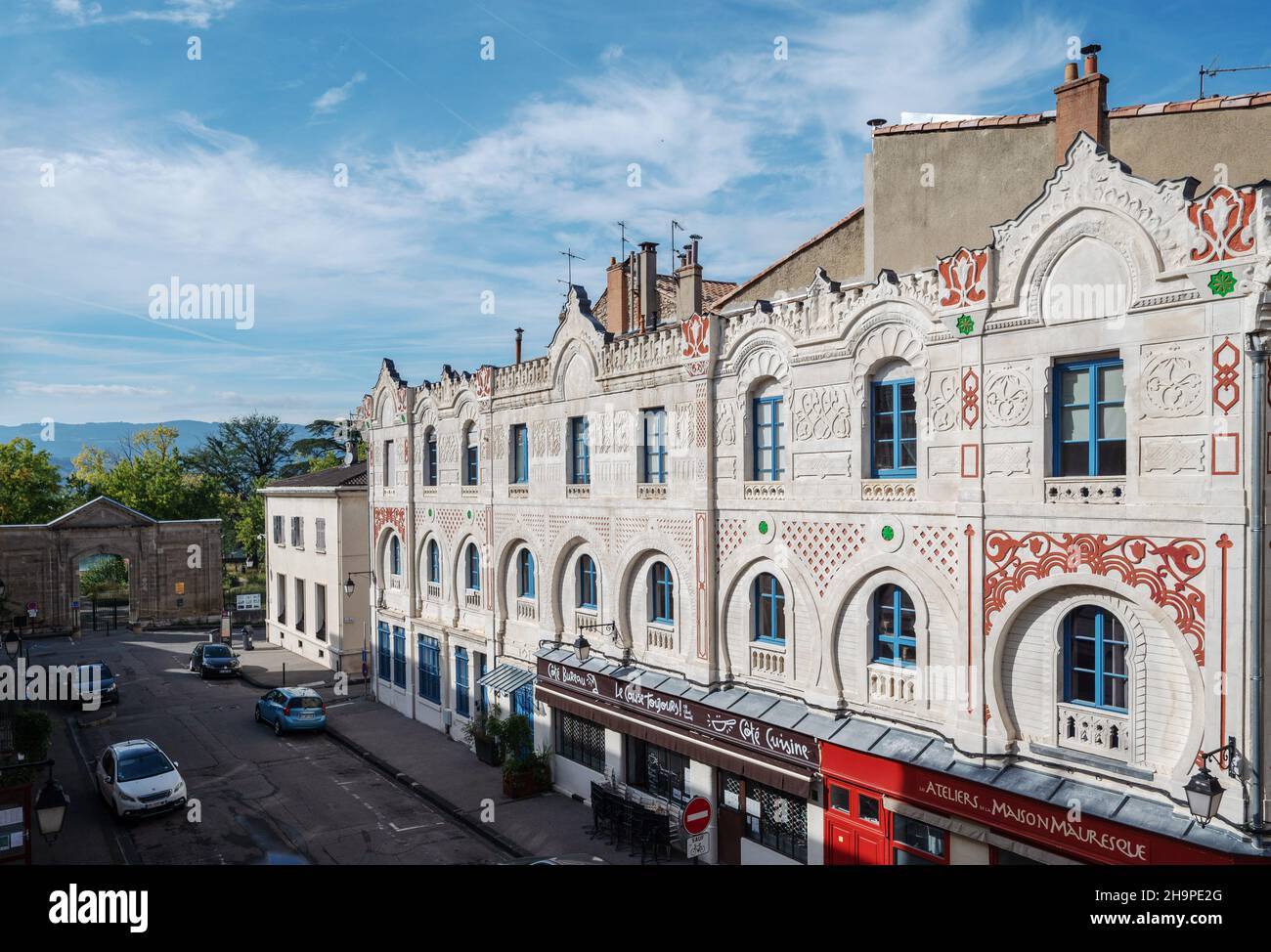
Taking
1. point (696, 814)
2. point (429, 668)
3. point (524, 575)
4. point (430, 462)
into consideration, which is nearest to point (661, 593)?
point (524, 575)

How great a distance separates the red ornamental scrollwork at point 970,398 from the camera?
12.4 metres

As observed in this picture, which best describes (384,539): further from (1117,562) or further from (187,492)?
(187,492)

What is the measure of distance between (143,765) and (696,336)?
16.4m

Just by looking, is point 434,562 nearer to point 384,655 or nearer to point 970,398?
point 384,655

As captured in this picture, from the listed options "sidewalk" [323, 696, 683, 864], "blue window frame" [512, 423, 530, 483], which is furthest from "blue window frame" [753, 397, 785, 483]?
"blue window frame" [512, 423, 530, 483]

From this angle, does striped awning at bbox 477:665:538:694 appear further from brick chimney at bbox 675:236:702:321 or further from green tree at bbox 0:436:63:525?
green tree at bbox 0:436:63:525

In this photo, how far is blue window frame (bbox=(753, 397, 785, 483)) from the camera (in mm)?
15945

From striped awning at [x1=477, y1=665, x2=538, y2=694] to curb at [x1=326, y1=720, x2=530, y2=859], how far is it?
116 inches

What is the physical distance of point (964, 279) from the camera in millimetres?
12539

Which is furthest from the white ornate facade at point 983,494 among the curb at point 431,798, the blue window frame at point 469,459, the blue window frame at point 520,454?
the blue window frame at point 469,459

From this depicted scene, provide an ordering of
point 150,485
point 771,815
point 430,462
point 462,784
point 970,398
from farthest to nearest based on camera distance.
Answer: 1. point 150,485
2. point 430,462
3. point 462,784
4. point 771,815
5. point 970,398

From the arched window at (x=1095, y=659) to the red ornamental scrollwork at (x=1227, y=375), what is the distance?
2963mm

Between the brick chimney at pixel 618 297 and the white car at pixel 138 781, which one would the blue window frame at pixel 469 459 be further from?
the white car at pixel 138 781
